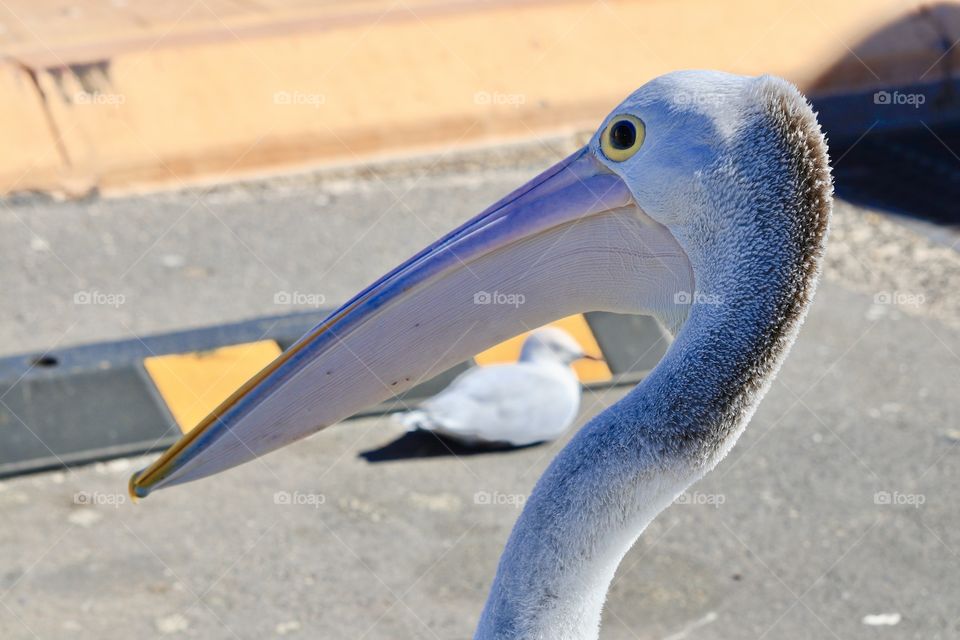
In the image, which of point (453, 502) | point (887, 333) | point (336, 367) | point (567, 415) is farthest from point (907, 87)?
point (336, 367)

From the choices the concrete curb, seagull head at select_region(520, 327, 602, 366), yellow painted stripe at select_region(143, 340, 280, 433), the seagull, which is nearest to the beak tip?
the seagull

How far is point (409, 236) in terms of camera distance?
256 inches

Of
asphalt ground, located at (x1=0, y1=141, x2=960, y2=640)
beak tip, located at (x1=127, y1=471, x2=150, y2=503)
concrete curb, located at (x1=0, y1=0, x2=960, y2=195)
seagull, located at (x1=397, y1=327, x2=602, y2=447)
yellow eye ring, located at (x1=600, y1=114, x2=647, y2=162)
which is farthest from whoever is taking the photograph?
concrete curb, located at (x1=0, y1=0, x2=960, y2=195)

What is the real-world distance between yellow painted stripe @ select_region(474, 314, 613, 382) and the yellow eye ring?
10.3 ft

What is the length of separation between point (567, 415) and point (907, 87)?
13.8 ft

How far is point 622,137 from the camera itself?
2318 mm

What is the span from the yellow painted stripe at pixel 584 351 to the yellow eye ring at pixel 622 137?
3.13m

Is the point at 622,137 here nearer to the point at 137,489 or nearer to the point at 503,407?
the point at 137,489

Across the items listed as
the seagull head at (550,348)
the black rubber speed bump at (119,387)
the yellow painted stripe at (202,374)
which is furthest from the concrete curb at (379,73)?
the seagull head at (550,348)

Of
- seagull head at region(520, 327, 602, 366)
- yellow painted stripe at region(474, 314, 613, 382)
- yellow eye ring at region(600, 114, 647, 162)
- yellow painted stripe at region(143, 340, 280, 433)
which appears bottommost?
yellow painted stripe at region(474, 314, 613, 382)

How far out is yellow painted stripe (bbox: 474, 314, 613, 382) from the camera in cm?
551

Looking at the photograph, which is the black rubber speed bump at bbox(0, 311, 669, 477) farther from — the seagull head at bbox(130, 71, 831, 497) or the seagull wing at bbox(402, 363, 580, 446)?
the seagull head at bbox(130, 71, 831, 497)

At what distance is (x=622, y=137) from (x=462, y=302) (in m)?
0.43

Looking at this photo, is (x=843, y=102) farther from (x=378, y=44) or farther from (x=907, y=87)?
(x=378, y=44)
